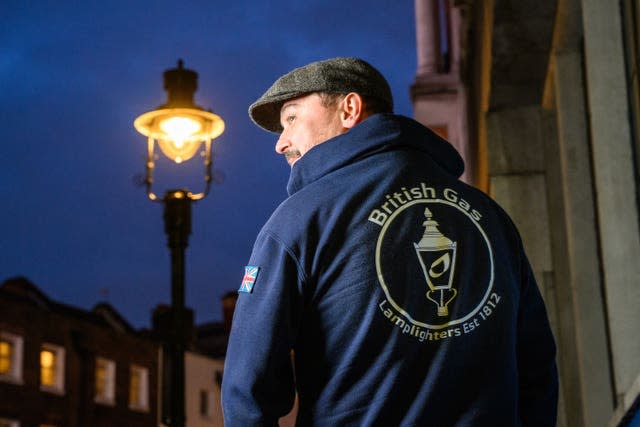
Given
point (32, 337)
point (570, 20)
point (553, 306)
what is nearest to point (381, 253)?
point (570, 20)

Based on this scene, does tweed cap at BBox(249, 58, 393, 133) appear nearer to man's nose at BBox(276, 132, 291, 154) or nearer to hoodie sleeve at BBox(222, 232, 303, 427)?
man's nose at BBox(276, 132, 291, 154)

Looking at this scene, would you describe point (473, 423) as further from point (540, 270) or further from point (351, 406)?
point (540, 270)

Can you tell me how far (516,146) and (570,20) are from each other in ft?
5.26

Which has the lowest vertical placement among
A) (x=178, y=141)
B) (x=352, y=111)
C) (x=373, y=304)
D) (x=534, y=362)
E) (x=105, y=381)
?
(x=534, y=362)

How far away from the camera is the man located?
2537mm

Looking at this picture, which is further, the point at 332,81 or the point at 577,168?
the point at 577,168


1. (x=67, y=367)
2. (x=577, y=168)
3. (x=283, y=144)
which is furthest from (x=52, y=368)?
(x=283, y=144)

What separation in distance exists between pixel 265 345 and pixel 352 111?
71 centimetres

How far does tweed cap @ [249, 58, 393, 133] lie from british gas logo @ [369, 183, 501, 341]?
0.34 metres

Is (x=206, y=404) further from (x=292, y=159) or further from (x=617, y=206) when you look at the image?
(x=292, y=159)

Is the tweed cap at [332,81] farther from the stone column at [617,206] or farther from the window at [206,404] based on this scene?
the window at [206,404]

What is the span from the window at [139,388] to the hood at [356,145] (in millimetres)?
41636

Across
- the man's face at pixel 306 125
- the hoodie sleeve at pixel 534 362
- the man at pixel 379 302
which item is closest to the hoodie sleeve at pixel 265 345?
the man at pixel 379 302

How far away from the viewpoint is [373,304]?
101 inches
